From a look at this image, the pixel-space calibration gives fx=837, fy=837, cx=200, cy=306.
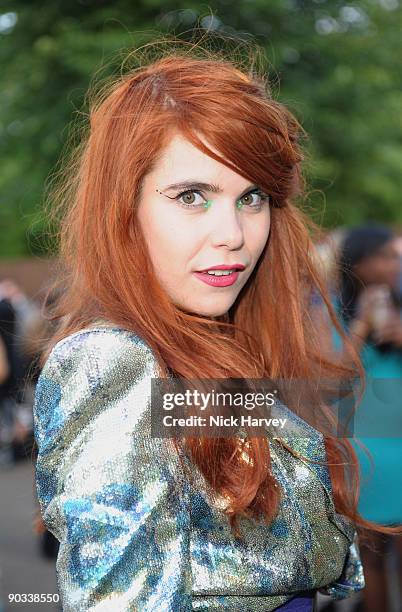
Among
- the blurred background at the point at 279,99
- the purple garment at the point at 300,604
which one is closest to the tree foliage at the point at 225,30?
the blurred background at the point at 279,99

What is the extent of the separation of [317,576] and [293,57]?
7.98 metres

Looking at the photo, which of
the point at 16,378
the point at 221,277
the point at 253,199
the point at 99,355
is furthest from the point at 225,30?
the point at 99,355

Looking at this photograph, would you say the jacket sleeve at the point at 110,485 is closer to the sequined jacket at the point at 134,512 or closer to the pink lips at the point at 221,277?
the sequined jacket at the point at 134,512

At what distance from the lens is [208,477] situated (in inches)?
49.0

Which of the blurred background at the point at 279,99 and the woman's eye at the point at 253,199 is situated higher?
the blurred background at the point at 279,99

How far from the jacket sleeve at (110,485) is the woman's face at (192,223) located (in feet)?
0.77

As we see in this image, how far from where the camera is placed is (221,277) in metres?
1.46

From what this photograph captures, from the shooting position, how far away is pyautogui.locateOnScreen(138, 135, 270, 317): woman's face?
4.58 ft

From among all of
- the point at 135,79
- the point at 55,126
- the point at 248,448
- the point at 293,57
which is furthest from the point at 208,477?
the point at 293,57

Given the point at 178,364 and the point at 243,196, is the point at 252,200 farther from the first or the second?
the point at 178,364

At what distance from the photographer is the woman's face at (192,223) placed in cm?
139

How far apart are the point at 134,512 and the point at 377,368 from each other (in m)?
2.40

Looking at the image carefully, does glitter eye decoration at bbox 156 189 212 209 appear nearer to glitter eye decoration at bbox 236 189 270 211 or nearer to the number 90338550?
glitter eye decoration at bbox 236 189 270 211

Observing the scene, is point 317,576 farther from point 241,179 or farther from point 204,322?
point 241,179
